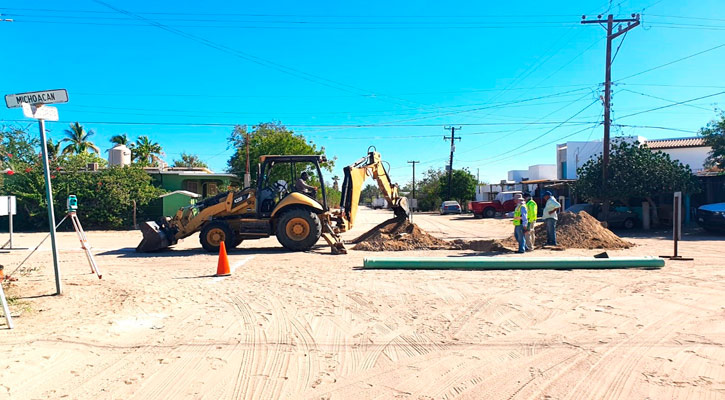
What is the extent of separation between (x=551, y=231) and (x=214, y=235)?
995 cm

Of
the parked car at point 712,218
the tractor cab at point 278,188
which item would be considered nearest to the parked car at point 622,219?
the parked car at point 712,218

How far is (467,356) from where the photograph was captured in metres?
4.71

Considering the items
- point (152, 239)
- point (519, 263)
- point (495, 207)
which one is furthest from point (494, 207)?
point (152, 239)

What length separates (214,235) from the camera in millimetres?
13336

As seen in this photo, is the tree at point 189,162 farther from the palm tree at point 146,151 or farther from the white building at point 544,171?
the white building at point 544,171

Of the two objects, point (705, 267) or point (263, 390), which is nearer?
point (263, 390)

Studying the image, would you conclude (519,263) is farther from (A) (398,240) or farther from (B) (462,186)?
(B) (462,186)

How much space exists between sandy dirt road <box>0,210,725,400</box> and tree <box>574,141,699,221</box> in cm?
1277

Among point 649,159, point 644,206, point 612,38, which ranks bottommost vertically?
point 644,206

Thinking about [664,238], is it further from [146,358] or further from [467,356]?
[146,358]

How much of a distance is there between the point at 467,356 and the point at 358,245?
941 centimetres

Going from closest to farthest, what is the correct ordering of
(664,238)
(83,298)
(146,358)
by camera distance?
(146,358) → (83,298) → (664,238)

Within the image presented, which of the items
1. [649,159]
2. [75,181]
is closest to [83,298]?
[75,181]

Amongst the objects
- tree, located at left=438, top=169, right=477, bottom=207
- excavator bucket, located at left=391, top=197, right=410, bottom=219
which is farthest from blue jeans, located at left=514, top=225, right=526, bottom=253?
tree, located at left=438, top=169, right=477, bottom=207
